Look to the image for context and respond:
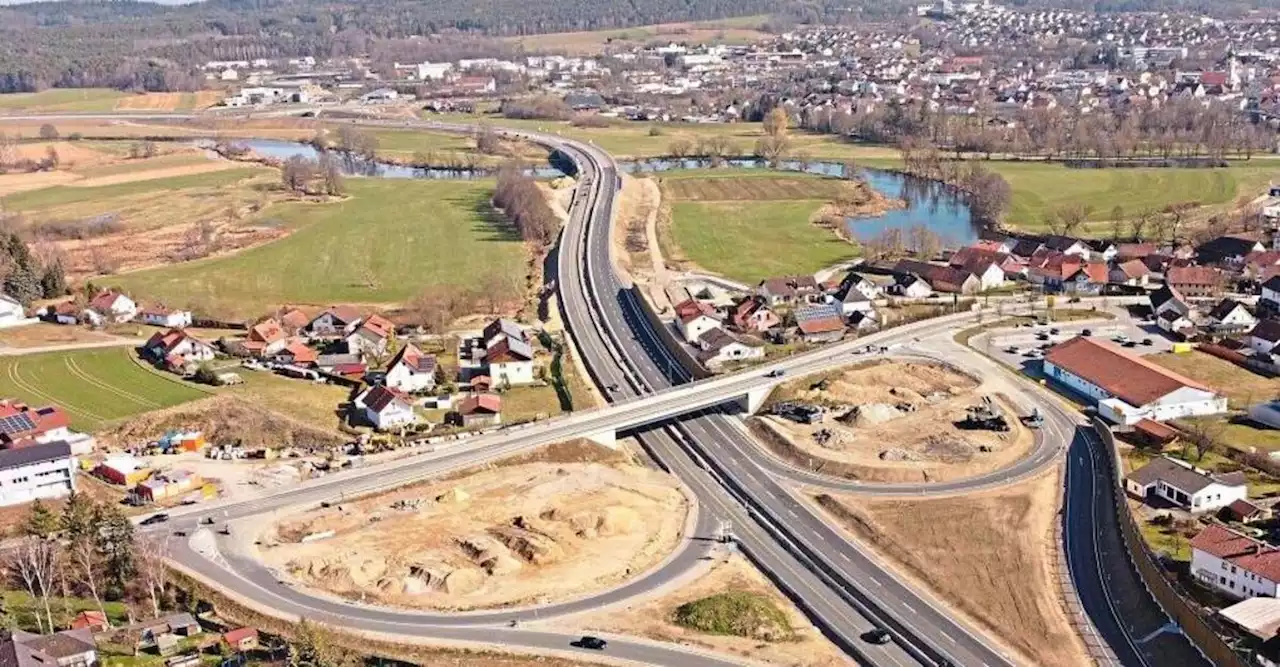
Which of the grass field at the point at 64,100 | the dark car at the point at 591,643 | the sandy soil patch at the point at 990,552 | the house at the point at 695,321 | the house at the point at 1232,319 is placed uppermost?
the grass field at the point at 64,100

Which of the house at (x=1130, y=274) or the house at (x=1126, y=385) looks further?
the house at (x=1130, y=274)

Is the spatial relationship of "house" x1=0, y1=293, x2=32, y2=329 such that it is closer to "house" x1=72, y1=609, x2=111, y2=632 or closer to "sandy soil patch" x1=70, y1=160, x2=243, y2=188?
"house" x1=72, y1=609, x2=111, y2=632

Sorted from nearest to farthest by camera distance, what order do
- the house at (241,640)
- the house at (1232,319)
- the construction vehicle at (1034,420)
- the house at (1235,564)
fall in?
1. the house at (241,640)
2. the house at (1235,564)
3. the construction vehicle at (1034,420)
4. the house at (1232,319)

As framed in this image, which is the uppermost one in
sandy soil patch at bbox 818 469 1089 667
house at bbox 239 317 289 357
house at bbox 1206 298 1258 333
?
house at bbox 239 317 289 357

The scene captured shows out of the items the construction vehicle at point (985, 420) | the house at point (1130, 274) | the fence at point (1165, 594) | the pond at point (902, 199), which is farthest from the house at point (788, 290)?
the fence at point (1165, 594)

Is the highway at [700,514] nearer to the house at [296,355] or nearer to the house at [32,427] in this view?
the house at [32,427]

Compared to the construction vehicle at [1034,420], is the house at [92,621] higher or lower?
higher

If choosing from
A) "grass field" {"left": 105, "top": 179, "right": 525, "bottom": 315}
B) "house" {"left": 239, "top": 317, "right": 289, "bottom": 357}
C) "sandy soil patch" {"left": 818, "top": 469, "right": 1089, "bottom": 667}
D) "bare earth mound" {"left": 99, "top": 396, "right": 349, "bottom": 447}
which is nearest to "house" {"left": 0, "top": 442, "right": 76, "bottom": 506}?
"bare earth mound" {"left": 99, "top": 396, "right": 349, "bottom": 447}

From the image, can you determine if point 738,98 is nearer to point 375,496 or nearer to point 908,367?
point 908,367
